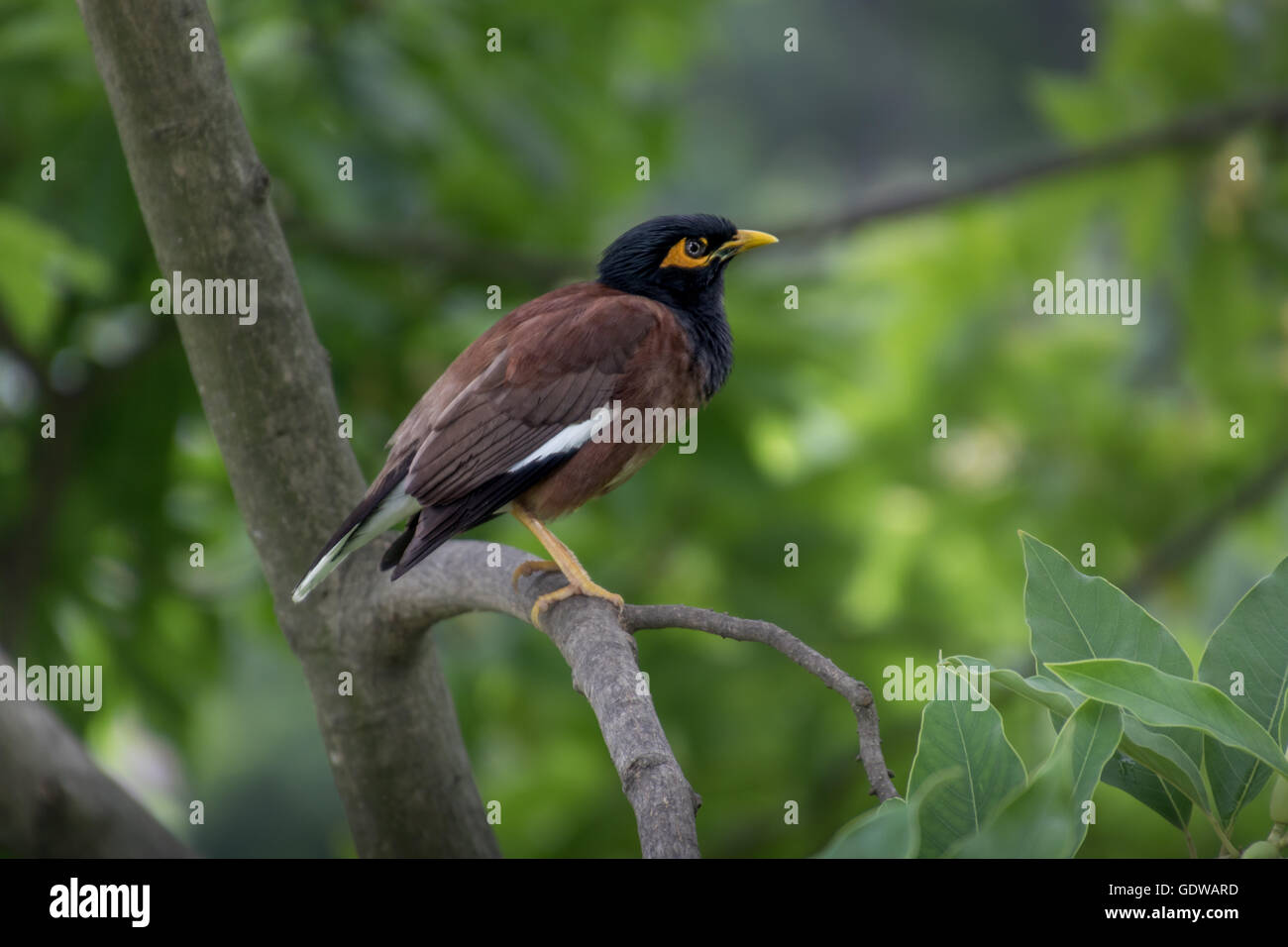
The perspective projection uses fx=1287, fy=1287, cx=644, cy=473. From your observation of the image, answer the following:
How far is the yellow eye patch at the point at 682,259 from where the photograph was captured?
3.38 meters

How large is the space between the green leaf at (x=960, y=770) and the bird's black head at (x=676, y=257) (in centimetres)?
202

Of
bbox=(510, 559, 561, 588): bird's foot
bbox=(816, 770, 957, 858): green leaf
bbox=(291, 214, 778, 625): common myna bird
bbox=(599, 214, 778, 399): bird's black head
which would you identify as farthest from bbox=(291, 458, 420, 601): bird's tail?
bbox=(816, 770, 957, 858): green leaf

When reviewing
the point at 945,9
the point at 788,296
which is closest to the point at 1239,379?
the point at 788,296

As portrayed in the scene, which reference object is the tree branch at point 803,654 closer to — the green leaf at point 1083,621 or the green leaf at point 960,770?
the green leaf at point 960,770

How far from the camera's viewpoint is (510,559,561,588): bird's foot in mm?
2597

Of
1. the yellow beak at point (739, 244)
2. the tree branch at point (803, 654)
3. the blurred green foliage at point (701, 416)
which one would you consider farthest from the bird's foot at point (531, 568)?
the blurred green foliage at point (701, 416)

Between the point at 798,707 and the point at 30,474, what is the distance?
107 inches

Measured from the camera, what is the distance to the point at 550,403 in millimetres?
2857

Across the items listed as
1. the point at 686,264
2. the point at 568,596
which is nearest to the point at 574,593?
the point at 568,596

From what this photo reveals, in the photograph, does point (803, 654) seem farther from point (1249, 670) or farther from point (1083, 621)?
point (1249, 670)

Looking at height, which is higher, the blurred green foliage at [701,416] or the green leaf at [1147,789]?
the blurred green foliage at [701,416]

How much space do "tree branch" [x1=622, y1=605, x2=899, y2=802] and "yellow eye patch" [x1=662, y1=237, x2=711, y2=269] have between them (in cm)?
135

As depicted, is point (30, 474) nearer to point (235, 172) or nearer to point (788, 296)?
point (235, 172)

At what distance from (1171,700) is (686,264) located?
2.21 meters
